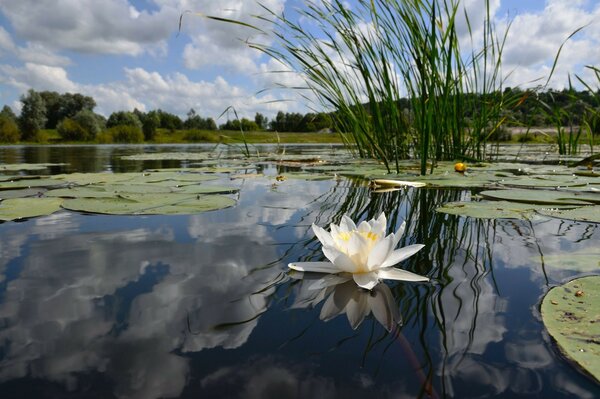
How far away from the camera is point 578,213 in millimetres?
1332

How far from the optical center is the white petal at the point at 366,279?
696 millimetres

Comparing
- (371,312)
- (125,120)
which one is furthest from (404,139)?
(125,120)

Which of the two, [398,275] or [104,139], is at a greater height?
[104,139]

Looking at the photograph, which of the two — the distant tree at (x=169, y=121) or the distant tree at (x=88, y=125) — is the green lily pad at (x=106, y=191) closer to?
the distant tree at (x=88, y=125)

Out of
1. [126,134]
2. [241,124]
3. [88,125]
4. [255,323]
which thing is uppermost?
[88,125]

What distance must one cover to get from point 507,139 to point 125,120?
29.6 metres

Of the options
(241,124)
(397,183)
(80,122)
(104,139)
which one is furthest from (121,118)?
(397,183)

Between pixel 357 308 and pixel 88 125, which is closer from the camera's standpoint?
pixel 357 308

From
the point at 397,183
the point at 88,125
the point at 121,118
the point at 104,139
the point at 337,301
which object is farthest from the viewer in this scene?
the point at 121,118

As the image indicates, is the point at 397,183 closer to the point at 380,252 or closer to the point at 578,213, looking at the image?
the point at 578,213

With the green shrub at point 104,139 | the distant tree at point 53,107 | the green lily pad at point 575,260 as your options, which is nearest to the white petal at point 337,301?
the green lily pad at point 575,260

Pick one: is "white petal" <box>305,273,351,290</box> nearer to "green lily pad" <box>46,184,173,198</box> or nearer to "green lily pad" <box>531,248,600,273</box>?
"green lily pad" <box>531,248,600,273</box>

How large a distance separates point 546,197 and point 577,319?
1.27 metres

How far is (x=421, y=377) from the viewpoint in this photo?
0.44 meters
